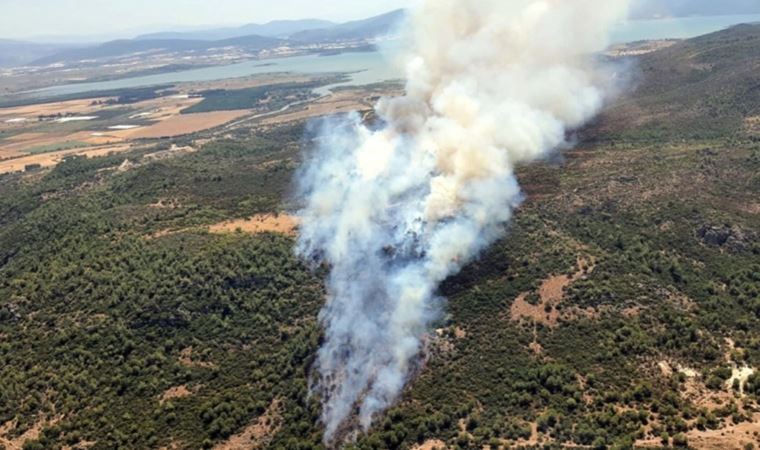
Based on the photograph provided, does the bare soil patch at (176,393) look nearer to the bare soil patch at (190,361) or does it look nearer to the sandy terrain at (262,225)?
the bare soil patch at (190,361)

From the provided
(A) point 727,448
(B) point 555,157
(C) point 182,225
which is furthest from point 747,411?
(C) point 182,225

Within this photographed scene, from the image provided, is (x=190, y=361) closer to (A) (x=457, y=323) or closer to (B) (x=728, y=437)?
(A) (x=457, y=323)

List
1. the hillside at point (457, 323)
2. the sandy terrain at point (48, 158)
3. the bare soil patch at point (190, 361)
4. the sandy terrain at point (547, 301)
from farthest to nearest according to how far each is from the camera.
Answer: the sandy terrain at point (48, 158), the sandy terrain at point (547, 301), the bare soil patch at point (190, 361), the hillside at point (457, 323)

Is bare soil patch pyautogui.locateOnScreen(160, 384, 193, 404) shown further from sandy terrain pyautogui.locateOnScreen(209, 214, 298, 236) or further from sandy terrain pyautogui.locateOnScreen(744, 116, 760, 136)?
sandy terrain pyautogui.locateOnScreen(744, 116, 760, 136)

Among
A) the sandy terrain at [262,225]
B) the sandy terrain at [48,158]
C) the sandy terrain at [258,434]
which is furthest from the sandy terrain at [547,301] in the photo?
the sandy terrain at [48,158]

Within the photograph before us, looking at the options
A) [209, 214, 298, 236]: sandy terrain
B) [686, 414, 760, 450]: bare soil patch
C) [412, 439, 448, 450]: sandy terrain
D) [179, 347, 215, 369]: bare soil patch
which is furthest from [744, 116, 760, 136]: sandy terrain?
[179, 347, 215, 369]: bare soil patch
